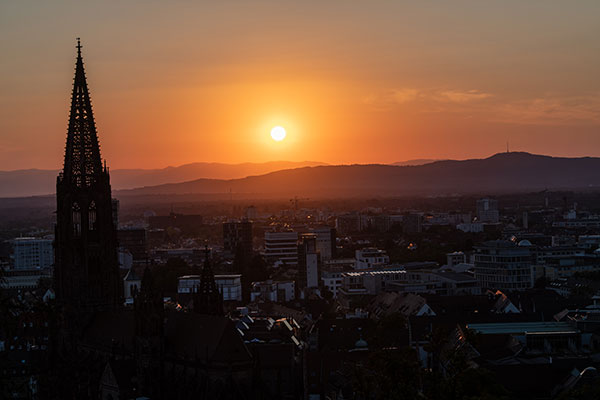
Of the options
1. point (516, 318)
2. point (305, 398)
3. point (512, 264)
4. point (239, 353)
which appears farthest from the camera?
point (512, 264)

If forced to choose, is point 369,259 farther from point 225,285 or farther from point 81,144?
point 81,144

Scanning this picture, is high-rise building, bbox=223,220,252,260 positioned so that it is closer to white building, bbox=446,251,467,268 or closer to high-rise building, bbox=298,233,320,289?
high-rise building, bbox=298,233,320,289

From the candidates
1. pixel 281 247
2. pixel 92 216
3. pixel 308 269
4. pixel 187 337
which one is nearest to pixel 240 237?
pixel 281 247

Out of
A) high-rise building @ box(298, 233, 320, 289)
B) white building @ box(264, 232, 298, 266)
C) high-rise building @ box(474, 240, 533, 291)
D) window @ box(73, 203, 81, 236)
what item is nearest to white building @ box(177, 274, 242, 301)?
high-rise building @ box(298, 233, 320, 289)

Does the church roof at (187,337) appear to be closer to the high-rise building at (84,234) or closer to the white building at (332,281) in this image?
the high-rise building at (84,234)

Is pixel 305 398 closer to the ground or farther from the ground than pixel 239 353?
closer to the ground

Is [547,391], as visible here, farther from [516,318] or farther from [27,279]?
[27,279]

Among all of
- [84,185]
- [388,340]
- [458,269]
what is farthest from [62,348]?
[458,269]
